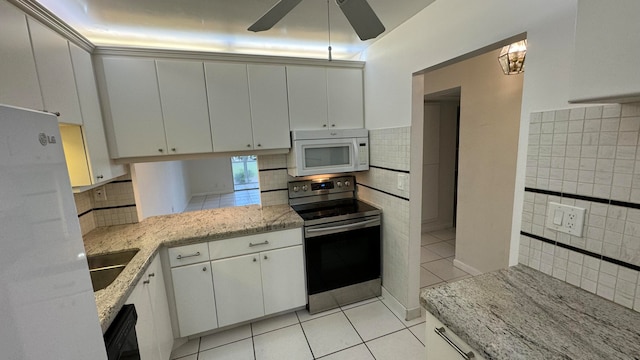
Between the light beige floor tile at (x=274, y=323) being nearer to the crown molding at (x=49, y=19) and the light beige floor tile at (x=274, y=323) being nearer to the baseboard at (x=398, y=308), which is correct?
the baseboard at (x=398, y=308)

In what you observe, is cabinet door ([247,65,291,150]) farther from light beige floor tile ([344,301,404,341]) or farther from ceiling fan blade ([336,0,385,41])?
light beige floor tile ([344,301,404,341])

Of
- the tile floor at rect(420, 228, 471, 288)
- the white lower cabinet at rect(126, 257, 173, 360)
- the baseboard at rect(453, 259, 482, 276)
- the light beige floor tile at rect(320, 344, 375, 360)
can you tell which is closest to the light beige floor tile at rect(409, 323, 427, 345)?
the light beige floor tile at rect(320, 344, 375, 360)

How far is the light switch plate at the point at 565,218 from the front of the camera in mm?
1059

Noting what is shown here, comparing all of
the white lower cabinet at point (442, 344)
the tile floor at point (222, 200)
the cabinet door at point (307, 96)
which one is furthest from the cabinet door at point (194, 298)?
the tile floor at point (222, 200)

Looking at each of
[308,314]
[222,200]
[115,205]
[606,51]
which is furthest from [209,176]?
[606,51]

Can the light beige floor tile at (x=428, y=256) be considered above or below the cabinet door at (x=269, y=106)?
below

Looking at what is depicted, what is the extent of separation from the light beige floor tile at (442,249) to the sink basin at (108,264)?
10.8 ft

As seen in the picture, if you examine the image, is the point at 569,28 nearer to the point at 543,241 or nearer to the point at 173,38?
the point at 543,241

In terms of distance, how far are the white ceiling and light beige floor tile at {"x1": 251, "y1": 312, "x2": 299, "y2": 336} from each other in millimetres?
2400

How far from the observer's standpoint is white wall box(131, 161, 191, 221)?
8.42ft

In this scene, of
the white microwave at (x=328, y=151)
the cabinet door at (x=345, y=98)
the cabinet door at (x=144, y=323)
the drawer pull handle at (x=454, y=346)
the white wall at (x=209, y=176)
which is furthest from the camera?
the white wall at (x=209, y=176)

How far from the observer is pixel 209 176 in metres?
7.73

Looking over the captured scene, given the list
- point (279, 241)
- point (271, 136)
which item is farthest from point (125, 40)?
point (279, 241)

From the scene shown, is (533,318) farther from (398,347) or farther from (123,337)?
(123,337)
